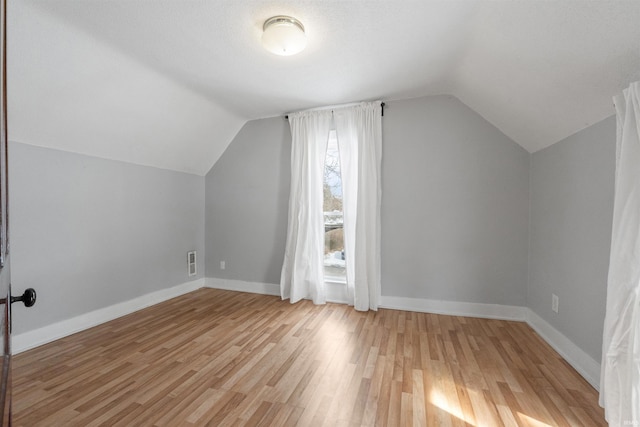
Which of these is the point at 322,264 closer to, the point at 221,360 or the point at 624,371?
the point at 221,360

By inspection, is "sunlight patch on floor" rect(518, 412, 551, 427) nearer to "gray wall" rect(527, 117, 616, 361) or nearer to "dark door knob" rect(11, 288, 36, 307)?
"gray wall" rect(527, 117, 616, 361)

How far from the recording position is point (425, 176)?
→ 3.03m

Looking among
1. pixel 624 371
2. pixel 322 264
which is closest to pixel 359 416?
pixel 624 371

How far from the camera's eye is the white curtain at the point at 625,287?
1240 mm

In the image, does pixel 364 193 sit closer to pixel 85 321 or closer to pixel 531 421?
pixel 531 421

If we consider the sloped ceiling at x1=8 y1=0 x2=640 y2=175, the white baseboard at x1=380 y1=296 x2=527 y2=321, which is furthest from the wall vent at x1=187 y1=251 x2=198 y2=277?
the white baseboard at x1=380 y1=296 x2=527 y2=321

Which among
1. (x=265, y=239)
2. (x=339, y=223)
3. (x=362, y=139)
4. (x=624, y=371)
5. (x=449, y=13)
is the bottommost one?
(x=624, y=371)

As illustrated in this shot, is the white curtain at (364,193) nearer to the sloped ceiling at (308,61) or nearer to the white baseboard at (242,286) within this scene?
the sloped ceiling at (308,61)

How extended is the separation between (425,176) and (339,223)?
1167mm

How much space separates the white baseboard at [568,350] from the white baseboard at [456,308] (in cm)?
16

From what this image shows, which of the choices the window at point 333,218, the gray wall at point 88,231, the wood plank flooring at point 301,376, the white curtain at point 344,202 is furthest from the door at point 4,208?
the window at point 333,218

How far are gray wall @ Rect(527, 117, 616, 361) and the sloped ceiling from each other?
0.68 ft

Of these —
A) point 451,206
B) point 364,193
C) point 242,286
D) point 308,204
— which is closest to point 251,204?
point 308,204

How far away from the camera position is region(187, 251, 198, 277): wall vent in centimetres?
373
